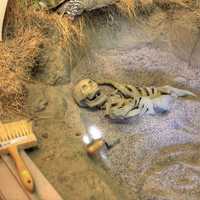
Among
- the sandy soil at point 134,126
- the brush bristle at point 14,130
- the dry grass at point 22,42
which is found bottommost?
the sandy soil at point 134,126

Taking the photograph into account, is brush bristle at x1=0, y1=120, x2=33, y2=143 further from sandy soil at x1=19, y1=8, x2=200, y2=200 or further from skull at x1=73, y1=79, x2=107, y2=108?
skull at x1=73, y1=79, x2=107, y2=108

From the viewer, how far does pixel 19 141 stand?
53.7 inches

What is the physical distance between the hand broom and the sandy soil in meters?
0.07

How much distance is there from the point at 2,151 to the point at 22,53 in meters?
0.55

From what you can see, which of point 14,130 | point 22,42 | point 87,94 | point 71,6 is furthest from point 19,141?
point 71,6

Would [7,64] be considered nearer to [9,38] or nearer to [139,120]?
[9,38]

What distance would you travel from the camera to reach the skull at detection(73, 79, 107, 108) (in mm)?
1737

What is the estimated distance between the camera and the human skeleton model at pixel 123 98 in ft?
5.71

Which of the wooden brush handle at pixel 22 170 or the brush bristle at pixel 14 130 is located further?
the brush bristle at pixel 14 130

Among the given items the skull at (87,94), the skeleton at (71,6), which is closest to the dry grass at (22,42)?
the skeleton at (71,6)

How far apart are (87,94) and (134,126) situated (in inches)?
10.5

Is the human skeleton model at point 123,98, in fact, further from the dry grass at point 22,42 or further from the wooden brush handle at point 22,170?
the wooden brush handle at point 22,170

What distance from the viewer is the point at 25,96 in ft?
5.32

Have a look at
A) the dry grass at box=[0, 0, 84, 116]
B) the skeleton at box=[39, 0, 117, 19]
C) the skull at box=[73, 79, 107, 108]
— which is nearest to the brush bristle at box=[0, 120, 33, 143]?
the dry grass at box=[0, 0, 84, 116]
